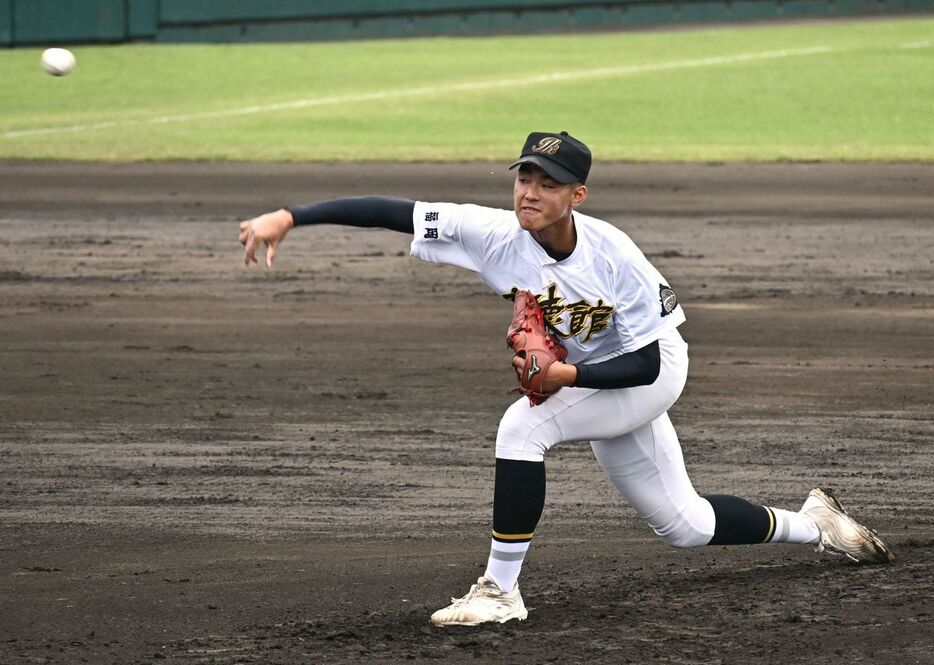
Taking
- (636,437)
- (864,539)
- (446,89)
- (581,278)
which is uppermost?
(446,89)

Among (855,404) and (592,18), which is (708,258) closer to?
(855,404)

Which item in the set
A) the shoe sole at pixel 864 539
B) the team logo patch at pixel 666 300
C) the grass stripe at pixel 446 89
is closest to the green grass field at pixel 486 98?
the grass stripe at pixel 446 89

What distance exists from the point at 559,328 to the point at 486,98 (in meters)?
19.3

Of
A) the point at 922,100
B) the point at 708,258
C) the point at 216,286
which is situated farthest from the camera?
the point at 922,100

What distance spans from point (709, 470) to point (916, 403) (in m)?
1.76

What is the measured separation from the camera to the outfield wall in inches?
1119

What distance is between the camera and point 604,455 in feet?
15.7

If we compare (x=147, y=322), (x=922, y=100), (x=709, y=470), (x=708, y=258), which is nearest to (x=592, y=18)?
(x=922, y=100)

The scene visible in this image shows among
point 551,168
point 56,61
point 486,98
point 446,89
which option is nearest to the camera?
point 551,168

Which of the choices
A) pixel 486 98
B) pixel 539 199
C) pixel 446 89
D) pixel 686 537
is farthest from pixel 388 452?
pixel 446 89

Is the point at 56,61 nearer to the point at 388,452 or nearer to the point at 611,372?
the point at 388,452

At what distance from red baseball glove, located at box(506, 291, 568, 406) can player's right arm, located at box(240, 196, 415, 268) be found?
1.49ft

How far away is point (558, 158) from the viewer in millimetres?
4434

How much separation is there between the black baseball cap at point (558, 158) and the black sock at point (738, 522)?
3.98 feet
